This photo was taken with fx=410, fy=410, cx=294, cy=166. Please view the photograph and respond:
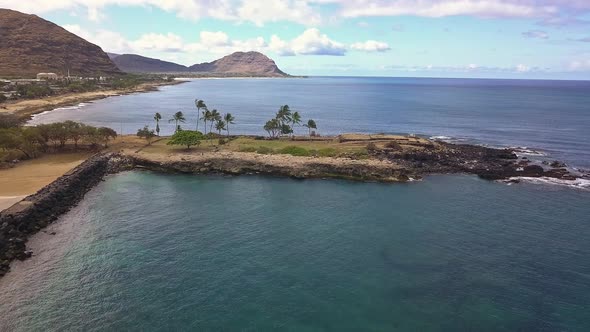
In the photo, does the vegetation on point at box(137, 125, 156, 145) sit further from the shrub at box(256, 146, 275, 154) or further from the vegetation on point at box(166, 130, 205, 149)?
the shrub at box(256, 146, 275, 154)

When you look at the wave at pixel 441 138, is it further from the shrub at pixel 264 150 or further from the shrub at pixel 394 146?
the shrub at pixel 264 150

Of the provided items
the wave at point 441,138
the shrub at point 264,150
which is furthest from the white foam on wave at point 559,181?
the shrub at point 264,150

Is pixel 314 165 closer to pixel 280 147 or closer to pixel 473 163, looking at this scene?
pixel 280 147

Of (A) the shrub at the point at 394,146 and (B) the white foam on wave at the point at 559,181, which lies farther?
(A) the shrub at the point at 394,146

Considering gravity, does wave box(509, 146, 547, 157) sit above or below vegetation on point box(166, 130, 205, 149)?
below

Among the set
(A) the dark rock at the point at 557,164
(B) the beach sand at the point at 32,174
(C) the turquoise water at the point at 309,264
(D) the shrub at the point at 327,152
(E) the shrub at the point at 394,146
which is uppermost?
(E) the shrub at the point at 394,146

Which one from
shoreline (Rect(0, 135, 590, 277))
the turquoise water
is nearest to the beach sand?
shoreline (Rect(0, 135, 590, 277))

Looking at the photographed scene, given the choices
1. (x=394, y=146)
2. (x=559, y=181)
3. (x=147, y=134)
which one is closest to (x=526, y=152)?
(x=559, y=181)
